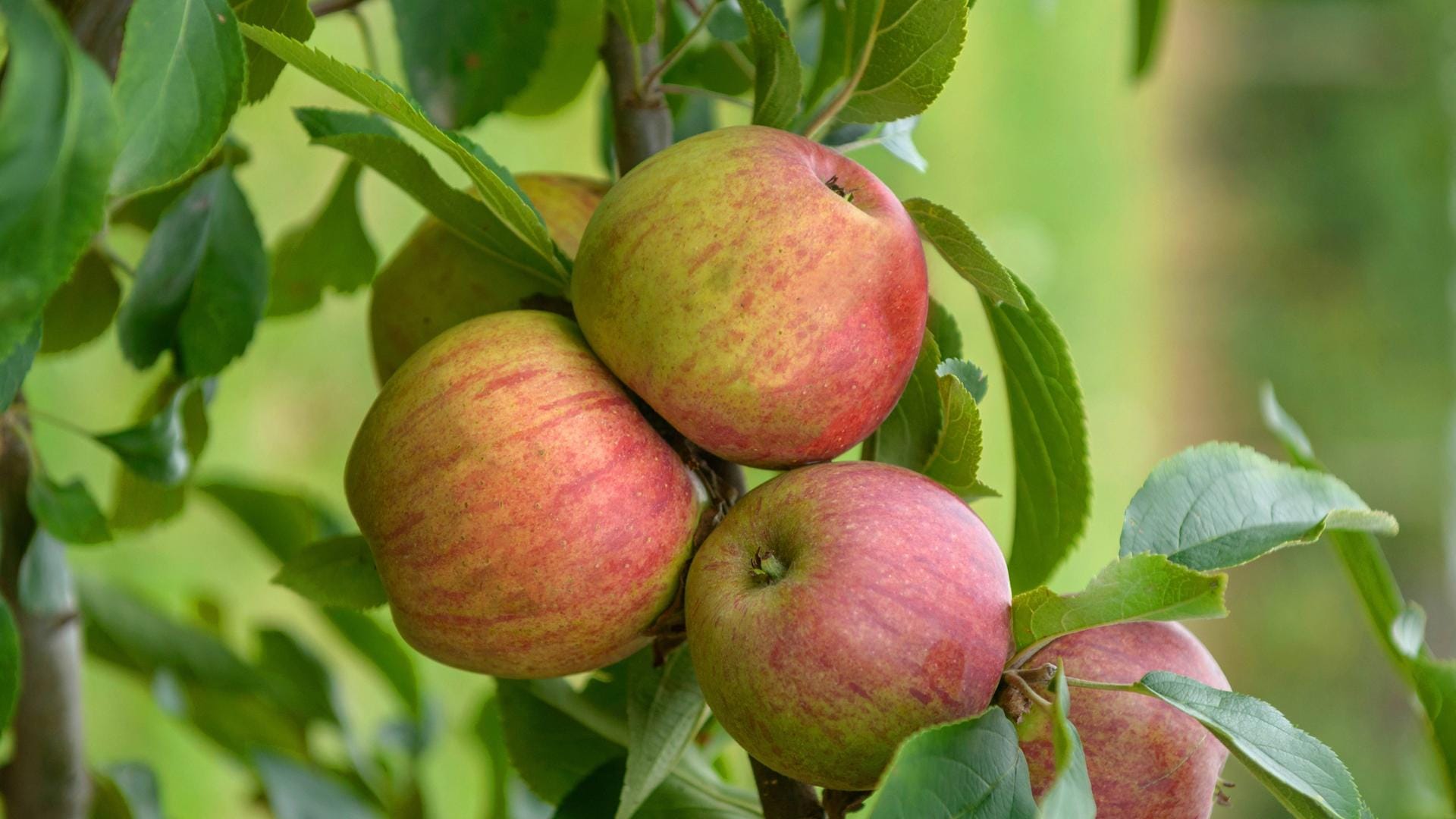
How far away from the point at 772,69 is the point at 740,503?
163 mm

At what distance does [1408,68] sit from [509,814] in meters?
3.74

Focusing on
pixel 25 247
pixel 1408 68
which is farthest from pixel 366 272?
pixel 1408 68

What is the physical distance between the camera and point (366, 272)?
2.35ft

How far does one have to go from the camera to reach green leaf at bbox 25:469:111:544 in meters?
0.58

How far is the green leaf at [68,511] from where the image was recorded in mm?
580

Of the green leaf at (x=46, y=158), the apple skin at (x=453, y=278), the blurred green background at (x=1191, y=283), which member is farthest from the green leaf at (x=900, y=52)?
the blurred green background at (x=1191, y=283)

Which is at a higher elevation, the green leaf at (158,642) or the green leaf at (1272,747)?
the green leaf at (1272,747)

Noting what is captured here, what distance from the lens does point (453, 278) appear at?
54cm

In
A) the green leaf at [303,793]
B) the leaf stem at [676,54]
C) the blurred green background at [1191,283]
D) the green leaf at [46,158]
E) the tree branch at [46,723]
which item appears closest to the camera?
the green leaf at [46,158]

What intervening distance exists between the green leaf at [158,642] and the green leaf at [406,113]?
0.47m

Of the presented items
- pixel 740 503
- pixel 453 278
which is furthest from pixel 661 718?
pixel 453 278

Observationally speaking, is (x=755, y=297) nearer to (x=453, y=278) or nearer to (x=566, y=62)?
(x=453, y=278)

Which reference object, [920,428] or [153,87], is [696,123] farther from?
[153,87]

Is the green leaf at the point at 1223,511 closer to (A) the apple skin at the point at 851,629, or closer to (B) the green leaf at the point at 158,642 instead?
(A) the apple skin at the point at 851,629
